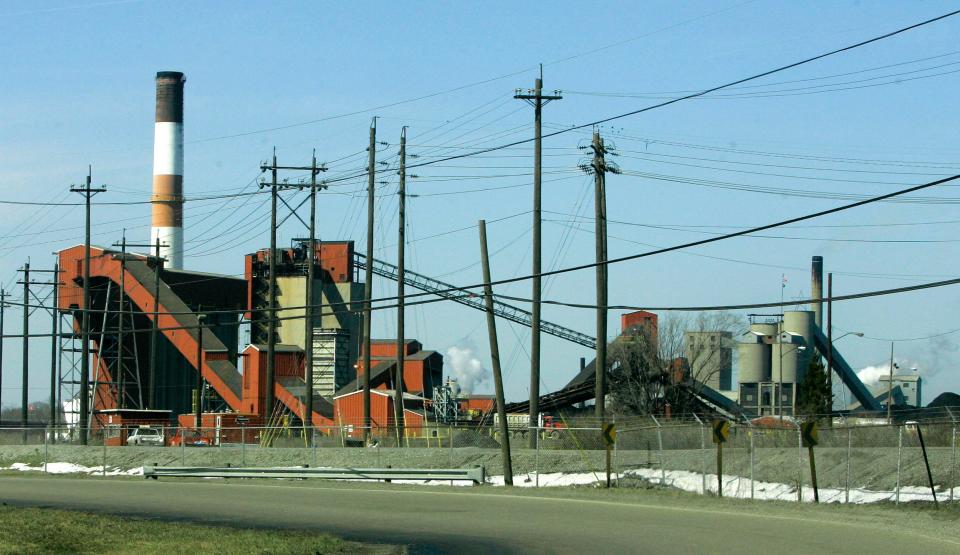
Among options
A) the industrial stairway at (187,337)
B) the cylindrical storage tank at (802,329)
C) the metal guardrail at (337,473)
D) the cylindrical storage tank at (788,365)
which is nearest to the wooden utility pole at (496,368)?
the metal guardrail at (337,473)

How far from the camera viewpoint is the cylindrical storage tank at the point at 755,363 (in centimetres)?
10050

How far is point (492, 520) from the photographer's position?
22609mm

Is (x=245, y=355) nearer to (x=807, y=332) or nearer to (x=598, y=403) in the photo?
(x=598, y=403)

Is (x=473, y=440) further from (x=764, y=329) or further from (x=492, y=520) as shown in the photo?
(x=764, y=329)

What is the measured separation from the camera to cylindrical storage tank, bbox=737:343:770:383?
100500 millimetres

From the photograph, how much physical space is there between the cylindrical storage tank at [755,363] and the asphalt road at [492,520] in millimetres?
71556

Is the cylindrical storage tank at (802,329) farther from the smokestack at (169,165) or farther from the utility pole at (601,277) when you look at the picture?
the utility pole at (601,277)

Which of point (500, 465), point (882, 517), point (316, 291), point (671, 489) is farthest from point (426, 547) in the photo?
point (316, 291)

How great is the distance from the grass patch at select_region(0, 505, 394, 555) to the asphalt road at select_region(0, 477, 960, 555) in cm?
140

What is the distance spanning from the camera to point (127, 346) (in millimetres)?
86438

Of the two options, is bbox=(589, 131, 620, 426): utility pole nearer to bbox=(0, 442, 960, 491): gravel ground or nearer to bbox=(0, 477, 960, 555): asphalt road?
bbox=(0, 442, 960, 491): gravel ground

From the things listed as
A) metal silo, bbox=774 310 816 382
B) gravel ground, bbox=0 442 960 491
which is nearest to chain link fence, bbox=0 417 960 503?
gravel ground, bbox=0 442 960 491

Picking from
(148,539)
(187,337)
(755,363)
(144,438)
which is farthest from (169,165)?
(148,539)

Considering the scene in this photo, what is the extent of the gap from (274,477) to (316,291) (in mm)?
58680
